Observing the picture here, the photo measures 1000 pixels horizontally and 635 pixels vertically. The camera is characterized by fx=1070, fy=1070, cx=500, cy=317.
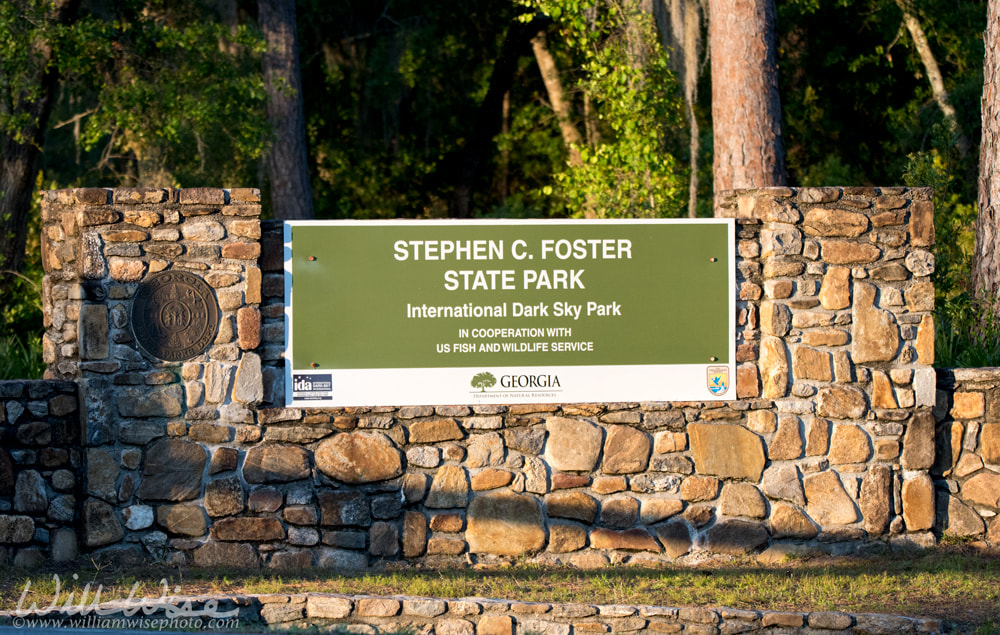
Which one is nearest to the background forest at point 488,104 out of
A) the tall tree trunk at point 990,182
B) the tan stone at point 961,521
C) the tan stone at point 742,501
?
the tall tree trunk at point 990,182

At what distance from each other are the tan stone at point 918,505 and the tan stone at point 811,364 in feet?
2.97

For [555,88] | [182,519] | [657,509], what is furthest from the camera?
[555,88]

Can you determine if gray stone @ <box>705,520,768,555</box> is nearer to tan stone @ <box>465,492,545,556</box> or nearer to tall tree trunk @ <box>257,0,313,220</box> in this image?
tan stone @ <box>465,492,545,556</box>

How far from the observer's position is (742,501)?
7047mm

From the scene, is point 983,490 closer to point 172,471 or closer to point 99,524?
point 172,471

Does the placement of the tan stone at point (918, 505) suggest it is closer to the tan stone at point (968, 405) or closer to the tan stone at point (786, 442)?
the tan stone at point (968, 405)

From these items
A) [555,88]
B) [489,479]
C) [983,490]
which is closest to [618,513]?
[489,479]

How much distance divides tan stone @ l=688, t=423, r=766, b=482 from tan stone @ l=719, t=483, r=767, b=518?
0.07 meters

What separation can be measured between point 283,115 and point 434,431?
8939mm

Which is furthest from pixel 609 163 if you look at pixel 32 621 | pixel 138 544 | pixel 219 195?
pixel 32 621

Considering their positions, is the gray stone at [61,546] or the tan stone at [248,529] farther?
the tan stone at [248,529]

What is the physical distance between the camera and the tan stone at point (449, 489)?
6930 mm

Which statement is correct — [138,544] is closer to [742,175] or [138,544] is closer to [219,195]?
[219,195]

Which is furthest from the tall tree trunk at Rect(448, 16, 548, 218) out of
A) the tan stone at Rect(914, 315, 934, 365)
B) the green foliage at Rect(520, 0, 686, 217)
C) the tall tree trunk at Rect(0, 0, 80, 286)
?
the tan stone at Rect(914, 315, 934, 365)
